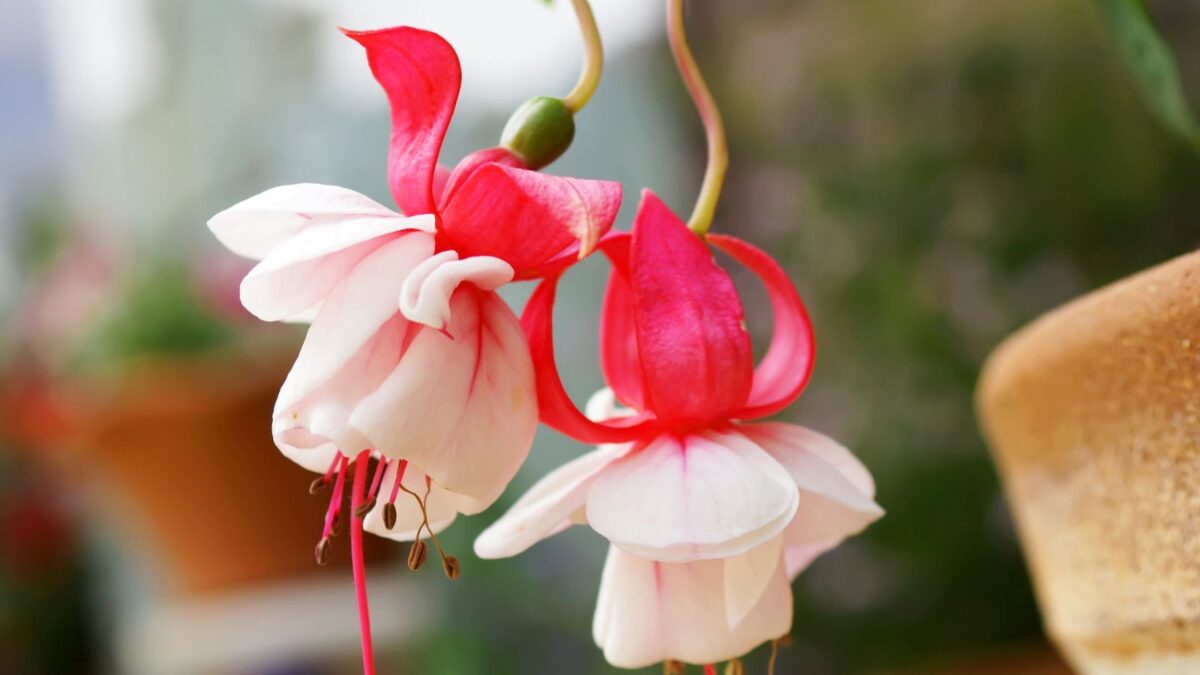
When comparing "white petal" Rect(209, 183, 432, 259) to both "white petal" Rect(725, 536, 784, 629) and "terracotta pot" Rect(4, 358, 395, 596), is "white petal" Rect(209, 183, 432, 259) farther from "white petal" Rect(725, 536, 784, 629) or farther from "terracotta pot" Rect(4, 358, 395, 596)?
"terracotta pot" Rect(4, 358, 395, 596)

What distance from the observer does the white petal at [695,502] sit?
0.17 m

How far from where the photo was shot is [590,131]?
866 mm

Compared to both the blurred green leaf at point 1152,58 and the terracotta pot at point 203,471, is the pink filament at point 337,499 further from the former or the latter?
the terracotta pot at point 203,471

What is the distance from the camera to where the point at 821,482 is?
7.7 inches

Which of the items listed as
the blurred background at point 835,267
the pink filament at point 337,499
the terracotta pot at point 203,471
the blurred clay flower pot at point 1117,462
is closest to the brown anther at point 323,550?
the pink filament at point 337,499

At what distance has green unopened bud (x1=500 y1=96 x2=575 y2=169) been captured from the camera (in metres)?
0.20

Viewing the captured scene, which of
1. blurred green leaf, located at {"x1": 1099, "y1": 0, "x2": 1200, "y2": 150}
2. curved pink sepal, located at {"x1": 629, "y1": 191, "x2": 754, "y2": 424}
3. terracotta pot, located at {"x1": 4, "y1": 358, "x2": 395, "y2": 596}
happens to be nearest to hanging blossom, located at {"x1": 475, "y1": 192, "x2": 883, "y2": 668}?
curved pink sepal, located at {"x1": 629, "y1": 191, "x2": 754, "y2": 424}

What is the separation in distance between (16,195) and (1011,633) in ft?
6.34

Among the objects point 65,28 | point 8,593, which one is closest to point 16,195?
point 65,28

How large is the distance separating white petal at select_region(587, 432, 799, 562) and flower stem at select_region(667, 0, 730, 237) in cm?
4

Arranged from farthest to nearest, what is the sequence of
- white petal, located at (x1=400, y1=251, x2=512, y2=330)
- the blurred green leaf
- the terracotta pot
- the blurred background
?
the terracotta pot → the blurred background → the blurred green leaf → white petal, located at (x1=400, y1=251, x2=512, y2=330)

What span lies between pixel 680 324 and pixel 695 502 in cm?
3

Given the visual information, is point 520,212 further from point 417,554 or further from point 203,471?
point 203,471

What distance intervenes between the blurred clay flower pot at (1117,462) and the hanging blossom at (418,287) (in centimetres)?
12
